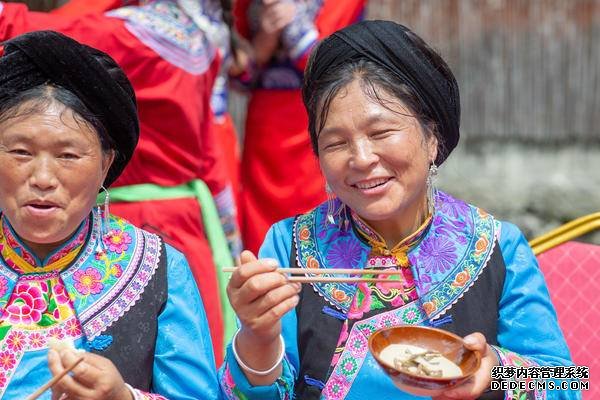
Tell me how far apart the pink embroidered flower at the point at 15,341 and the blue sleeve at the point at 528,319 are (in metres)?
0.94

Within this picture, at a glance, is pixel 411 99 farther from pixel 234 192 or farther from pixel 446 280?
pixel 234 192

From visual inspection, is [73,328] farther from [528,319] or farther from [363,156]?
[528,319]

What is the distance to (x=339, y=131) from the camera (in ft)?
6.54

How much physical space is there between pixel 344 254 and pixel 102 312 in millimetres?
518

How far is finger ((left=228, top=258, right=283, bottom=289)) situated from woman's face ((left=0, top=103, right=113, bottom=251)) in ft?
1.21

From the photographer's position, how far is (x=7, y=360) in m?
1.91

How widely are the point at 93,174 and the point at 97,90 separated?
0.55ft

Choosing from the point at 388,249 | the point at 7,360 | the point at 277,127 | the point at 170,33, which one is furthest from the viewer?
the point at 277,127

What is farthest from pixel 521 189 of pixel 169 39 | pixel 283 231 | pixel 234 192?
pixel 283 231

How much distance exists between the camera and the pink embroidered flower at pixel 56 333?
6.34ft

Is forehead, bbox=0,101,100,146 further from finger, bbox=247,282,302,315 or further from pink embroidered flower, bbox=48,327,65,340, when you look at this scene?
finger, bbox=247,282,302,315

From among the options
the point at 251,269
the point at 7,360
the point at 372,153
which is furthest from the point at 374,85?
the point at 7,360

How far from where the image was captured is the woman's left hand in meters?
1.79

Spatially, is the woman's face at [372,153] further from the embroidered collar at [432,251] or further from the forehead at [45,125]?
the forehead at [45,125]
